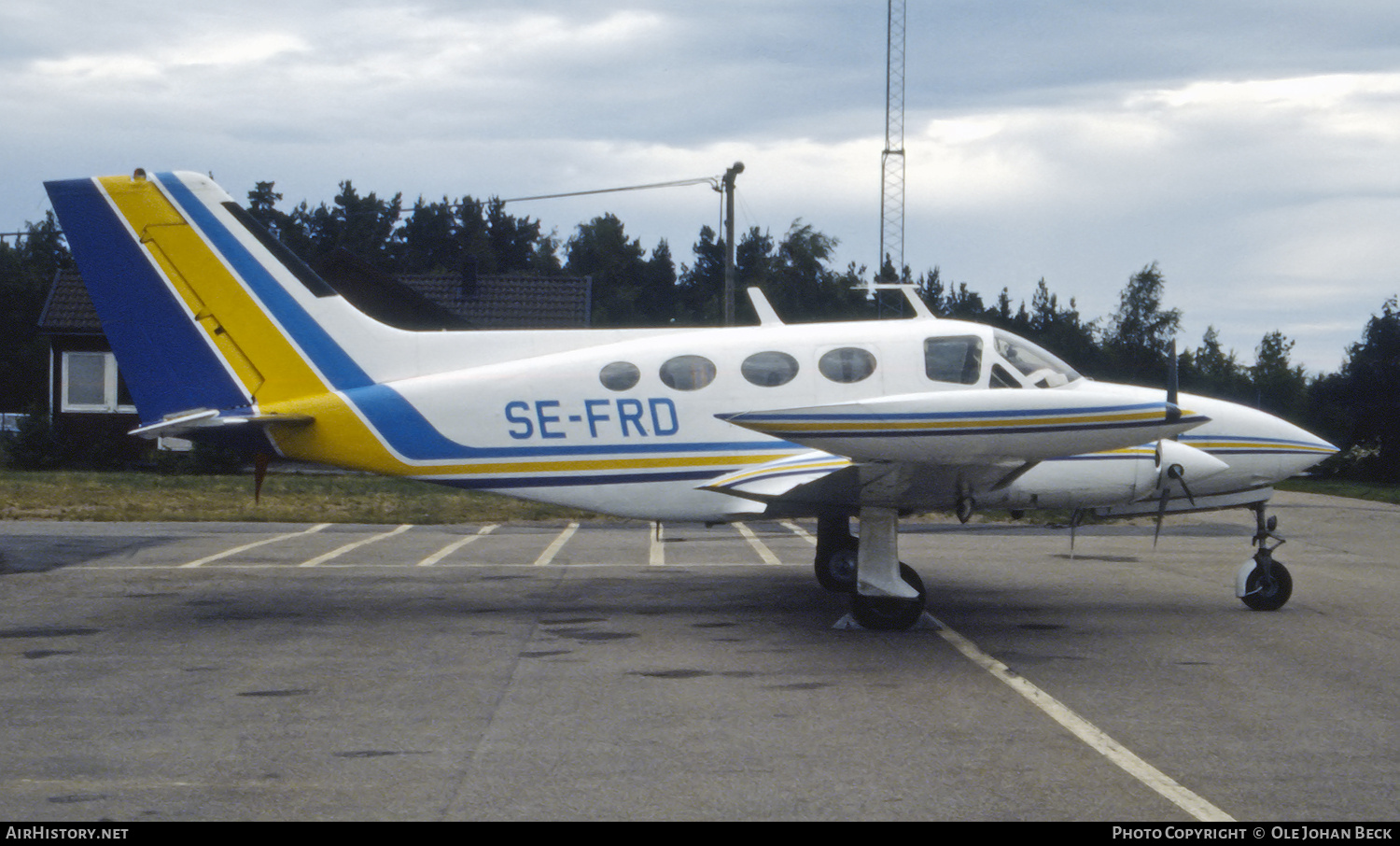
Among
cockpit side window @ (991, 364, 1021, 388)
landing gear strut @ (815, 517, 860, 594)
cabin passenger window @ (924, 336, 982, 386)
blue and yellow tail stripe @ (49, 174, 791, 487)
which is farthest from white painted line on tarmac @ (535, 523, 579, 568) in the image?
cockpit side window @ (991, 364, 1021, 388)

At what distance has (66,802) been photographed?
205 inches

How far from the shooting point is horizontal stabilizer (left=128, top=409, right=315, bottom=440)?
34.9ft

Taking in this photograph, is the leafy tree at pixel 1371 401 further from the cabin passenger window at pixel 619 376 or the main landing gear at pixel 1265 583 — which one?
the cabin passenger window at pixel 619 376

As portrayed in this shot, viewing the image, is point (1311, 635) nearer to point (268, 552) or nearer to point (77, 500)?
point (268, 552)

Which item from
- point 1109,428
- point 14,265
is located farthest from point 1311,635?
point 14,265

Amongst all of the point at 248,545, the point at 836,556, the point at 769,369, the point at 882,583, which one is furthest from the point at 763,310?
the point at 248,545

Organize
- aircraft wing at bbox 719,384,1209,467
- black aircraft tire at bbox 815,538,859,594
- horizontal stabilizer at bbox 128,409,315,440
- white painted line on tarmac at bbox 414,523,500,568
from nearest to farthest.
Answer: aircraft wing at bbox 719,384,1209,467 → horizontal stabilizer at bbox 128,409,315,440 → black aircraft tire at bbox 815,538,859,594 → white painted line on tarmac at bbox 414,523,500,568

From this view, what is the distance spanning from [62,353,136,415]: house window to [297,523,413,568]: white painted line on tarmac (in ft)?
65.2

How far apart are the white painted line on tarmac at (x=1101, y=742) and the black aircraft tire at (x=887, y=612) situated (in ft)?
2.14

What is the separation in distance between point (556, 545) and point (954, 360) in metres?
8.02

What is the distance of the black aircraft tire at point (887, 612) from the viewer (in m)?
9.98

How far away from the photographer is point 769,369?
11.1 m

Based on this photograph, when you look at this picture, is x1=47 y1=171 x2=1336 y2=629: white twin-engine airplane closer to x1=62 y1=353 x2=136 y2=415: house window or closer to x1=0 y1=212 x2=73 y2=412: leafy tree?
Answer: x1=62 y1=353 x2=136 y2=415: house window
